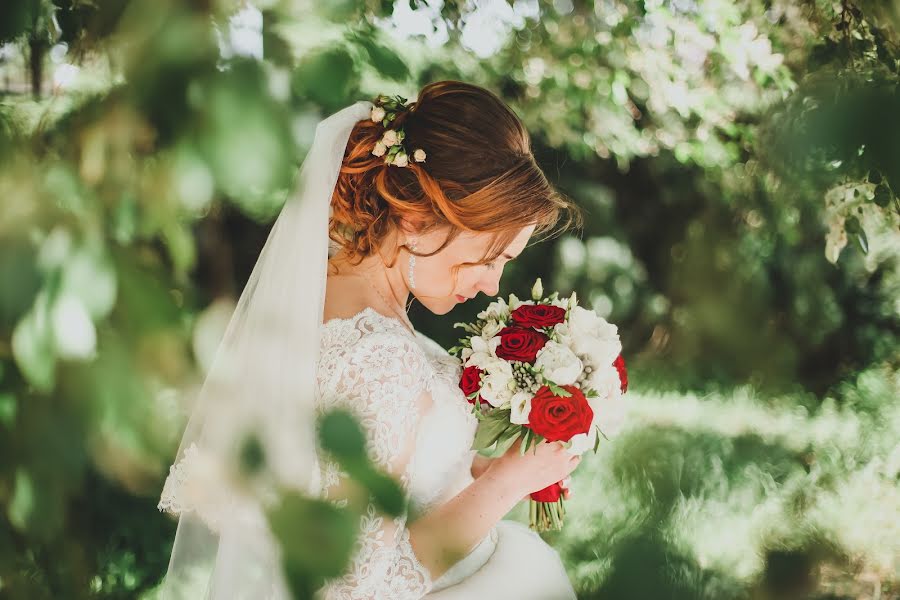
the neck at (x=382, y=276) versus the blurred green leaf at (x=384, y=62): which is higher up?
the blurred green leaf at (x=384, y=62)

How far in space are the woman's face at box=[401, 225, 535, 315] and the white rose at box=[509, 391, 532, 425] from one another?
11.1 inches

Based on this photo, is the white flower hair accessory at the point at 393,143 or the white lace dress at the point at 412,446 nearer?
the white lace dress at the point at 412,446

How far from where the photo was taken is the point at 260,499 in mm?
556

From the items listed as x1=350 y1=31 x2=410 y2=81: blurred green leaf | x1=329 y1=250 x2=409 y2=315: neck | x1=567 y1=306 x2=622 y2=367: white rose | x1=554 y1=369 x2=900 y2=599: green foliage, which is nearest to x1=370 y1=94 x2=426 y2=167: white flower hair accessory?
x1=329 y1=250 x2=409 y2=315: neck

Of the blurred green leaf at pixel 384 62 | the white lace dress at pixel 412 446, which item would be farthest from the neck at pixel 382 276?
the blurred green leaf at pixel 384 62

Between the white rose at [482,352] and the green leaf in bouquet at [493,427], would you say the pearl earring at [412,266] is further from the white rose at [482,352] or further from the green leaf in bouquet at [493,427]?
the green leaf in bouquet at [493,427]

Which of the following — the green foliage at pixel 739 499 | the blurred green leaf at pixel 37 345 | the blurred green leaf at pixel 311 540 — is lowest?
the green foliage at pixel 739 499

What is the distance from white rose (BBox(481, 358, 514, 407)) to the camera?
207cm

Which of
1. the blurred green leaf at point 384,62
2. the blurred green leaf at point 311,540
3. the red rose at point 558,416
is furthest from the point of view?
the red rose at point 558,416

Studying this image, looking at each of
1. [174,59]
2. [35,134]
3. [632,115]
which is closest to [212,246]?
[632,115]

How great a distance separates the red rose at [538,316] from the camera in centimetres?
222

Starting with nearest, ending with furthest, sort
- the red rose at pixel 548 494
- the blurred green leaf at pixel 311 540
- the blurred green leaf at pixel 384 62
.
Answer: the blurred green leaf at pixel 311 540, the blurred green leaf at pixel 384 62, the red rose at pixel 548 494

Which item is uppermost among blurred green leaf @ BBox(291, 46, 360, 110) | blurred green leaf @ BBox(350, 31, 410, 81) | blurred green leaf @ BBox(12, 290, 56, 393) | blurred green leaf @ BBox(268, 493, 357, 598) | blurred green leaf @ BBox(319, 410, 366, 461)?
blurred green leaf @ BBox(291, 46, 360, 110)

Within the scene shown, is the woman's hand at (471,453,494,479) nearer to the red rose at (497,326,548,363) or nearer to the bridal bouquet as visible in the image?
the bridal bouquet
